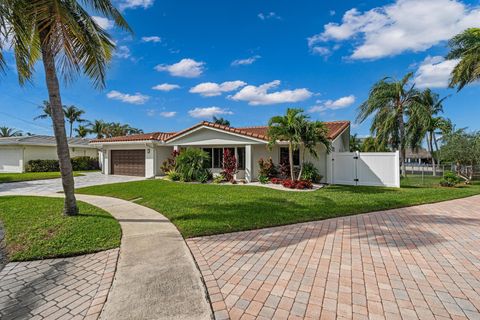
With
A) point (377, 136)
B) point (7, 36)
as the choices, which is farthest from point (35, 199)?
point (377, 136)

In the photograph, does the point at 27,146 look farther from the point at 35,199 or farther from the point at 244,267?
the point at 244,267

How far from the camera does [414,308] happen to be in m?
3.06

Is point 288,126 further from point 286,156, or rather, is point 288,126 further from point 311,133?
point 286,156

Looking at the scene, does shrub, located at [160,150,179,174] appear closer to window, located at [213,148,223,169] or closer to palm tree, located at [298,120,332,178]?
window, located at [213,148,223,169]

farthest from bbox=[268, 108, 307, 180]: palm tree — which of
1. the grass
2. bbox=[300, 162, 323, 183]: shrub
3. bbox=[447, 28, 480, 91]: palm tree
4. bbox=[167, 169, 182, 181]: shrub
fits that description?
bbox=[447, 28, 480, 91]: palm tree

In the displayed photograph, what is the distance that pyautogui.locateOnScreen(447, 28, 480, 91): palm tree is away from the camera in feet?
51.8

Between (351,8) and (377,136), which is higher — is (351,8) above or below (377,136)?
above

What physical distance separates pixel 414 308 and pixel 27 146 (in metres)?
31.9

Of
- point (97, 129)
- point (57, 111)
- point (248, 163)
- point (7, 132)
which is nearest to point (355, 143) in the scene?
point (248, 163)

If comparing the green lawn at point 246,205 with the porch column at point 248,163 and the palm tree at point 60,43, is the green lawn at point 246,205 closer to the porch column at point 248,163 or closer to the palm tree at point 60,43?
the palm tree at point 60,43

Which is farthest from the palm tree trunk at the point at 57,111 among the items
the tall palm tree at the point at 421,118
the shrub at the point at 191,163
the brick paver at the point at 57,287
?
the tall palm tree at the point at 421,118

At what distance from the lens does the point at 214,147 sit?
59.1 ft

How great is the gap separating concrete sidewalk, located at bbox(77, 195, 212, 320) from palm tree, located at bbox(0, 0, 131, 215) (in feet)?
11.7

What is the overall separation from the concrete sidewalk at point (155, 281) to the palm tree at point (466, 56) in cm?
2031
